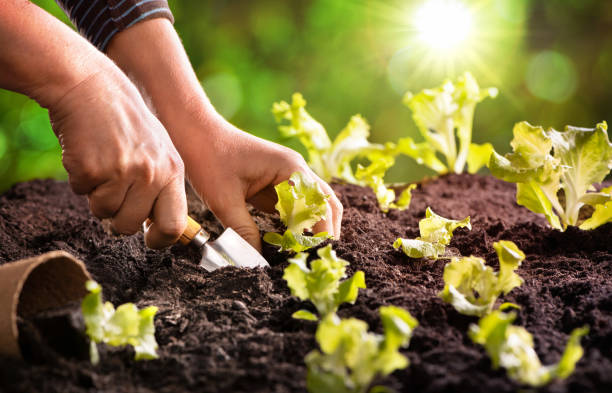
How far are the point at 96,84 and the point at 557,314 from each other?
0.77 meters

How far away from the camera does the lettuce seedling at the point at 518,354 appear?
0.53 metres

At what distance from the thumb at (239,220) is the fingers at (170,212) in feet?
0.40

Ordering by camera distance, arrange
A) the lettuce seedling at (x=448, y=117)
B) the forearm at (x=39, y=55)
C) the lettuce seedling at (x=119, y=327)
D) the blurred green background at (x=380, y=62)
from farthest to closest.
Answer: the blurred green background at (x=380, y=62)
the lettuce seedling at (x=448, y=117)
the forearm at (x=39, y=55)
the lettuce seedling at (x=119, y=327)

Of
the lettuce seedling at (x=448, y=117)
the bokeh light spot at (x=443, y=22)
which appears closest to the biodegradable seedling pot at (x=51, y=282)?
the lettuce seedling at (x=448, y=117)

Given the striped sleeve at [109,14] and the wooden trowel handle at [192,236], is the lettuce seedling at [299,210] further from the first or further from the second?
the striped sleeve at [109,14]

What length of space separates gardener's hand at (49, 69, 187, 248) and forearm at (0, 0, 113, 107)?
19 millimetres

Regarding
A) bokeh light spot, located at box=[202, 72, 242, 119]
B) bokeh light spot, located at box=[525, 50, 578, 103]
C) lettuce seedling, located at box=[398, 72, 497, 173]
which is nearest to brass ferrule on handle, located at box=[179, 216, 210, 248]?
lettuce seedling, located at box=[398, 72, 497, 173]

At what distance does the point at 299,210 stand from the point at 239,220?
137 millimetres

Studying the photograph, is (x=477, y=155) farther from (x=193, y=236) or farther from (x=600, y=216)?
(x=193, y=236)

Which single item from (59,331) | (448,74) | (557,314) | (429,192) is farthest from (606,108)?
(59,331)

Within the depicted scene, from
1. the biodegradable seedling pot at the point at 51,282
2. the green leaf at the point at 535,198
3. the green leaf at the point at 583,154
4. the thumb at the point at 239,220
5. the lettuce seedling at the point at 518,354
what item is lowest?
the biodegradable seedling pot at the point at 51,282

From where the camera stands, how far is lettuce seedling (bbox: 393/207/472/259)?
939mm

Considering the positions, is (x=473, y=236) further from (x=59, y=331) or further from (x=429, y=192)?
(x=59, y=331)

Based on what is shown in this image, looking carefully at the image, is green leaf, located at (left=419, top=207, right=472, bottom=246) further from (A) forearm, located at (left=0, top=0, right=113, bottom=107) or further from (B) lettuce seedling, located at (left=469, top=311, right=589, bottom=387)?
(A) forearm, located at (left=0, top=0, right=113, bottom=107)
